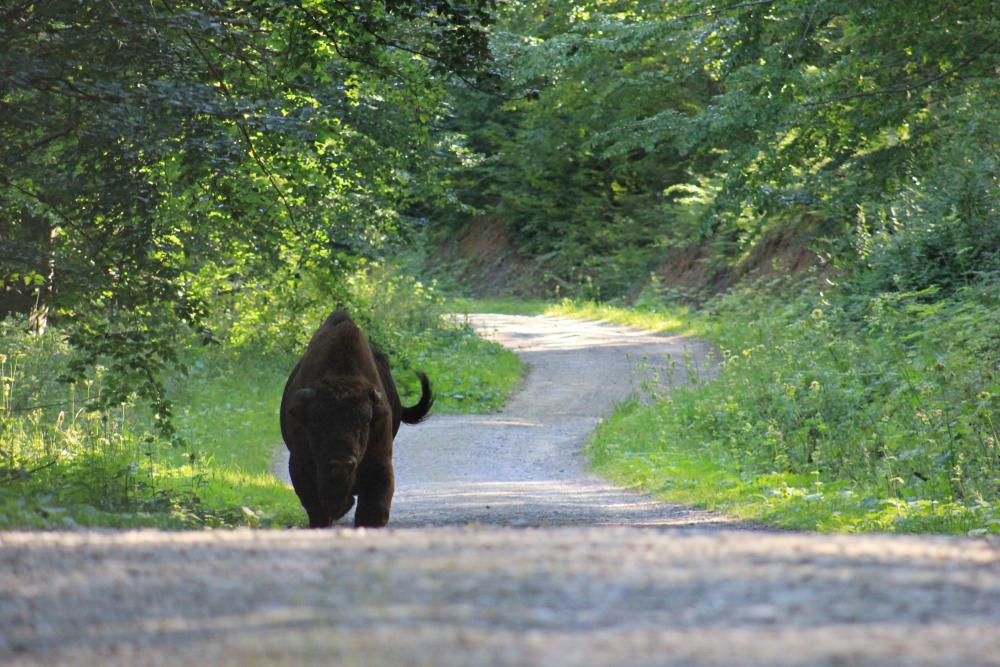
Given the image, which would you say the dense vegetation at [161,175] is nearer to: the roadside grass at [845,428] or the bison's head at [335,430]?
the bison's head at [335,430]

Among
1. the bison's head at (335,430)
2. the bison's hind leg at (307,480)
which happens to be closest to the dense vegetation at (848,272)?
the bison's head at (335,430)

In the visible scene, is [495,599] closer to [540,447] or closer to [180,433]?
[180,433]

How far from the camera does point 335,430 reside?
938 cm

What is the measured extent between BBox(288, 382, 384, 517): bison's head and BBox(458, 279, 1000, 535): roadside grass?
3752 millimetres

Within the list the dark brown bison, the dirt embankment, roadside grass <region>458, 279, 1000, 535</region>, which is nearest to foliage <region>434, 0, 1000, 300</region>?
roadside grass <region>458, 279, 1000, 535</region>

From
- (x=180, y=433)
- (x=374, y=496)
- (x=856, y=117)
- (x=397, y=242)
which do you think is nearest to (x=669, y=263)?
(x=856, y=117)

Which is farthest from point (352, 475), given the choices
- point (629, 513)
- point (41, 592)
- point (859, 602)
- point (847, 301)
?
point (847, 301)

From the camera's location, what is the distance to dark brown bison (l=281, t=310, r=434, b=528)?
9.34m

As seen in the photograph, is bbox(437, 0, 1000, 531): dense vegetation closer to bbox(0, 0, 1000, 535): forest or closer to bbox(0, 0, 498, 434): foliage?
bbox(0, 0, 1000, 535): forest

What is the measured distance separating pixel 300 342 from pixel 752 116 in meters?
9.34

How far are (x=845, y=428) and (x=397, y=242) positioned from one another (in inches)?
265

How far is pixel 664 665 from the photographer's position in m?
3.27

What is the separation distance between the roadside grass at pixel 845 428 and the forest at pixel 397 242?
0.05m

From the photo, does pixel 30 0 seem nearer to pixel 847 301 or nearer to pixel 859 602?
pixel 859 602
